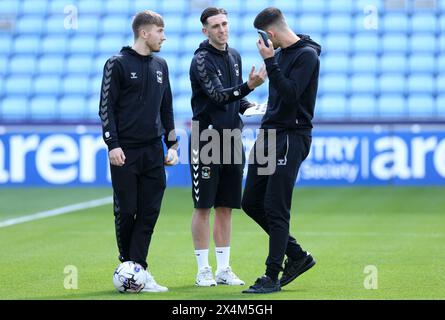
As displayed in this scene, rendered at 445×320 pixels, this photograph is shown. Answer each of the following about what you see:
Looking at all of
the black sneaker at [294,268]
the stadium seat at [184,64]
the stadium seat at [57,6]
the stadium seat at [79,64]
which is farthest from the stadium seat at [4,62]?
the black sneaker at [294,268]

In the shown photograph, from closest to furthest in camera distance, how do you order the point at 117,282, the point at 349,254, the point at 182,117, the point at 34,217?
the point at 117,282, the point at 349,254, the point at 34,217, the point at 182,117

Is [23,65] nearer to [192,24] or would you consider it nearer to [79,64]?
[79,64]

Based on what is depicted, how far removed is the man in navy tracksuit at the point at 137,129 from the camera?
840 centimetres

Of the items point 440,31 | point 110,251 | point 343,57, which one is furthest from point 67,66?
point 110,251

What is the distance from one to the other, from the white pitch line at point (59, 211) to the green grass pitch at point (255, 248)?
9.7 inches

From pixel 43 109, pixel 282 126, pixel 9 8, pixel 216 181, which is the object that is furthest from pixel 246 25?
pixel 282 126

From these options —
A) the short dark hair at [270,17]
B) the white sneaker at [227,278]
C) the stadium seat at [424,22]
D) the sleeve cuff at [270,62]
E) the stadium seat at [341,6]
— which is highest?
the stadium seat at [341,6]

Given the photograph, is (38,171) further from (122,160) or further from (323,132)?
(122,160)

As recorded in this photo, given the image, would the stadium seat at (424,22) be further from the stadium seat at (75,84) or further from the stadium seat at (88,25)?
the stadium seat at (75,84)

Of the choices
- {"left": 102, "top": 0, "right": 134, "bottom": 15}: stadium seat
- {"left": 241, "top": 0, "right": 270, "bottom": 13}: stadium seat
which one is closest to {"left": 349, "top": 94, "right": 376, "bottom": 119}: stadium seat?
{"left": 241, "top": 0, "right": 270, "bottom": 13}: stadium seat

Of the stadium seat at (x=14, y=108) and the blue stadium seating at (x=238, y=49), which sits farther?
the stadium seat at (x=14, y=108)

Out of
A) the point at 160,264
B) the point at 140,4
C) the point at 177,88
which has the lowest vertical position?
the point at 160,264

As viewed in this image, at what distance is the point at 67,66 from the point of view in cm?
2395

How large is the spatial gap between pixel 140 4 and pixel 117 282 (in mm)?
17238
